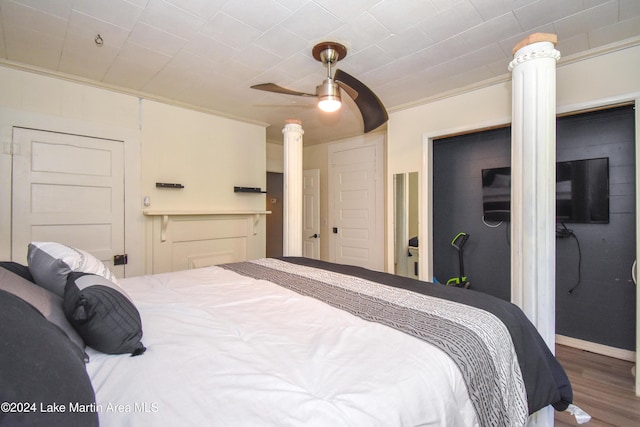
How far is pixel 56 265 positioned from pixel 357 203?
379 cm

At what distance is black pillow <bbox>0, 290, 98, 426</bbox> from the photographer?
0.46 meters

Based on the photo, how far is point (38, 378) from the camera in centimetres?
51

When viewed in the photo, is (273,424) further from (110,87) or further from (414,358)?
(110,87)

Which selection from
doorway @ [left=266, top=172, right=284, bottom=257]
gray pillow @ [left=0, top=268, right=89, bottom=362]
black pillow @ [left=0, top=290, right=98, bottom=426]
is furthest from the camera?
doorway @ [left=266, top=172, right=284, bottom=257]

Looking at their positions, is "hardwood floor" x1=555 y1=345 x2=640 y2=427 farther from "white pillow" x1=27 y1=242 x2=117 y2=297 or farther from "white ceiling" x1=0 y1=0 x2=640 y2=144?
"white pillow" x1=27 y1=242 x2=117 y2=297

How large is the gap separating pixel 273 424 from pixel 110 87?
Answer: 3.35m

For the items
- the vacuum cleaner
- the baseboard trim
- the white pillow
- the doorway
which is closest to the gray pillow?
the white pillow

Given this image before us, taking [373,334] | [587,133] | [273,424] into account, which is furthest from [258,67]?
[587,133]

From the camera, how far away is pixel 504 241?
10.5 ft

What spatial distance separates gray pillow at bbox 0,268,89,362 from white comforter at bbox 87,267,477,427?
93mm

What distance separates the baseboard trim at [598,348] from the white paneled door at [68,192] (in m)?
4.33

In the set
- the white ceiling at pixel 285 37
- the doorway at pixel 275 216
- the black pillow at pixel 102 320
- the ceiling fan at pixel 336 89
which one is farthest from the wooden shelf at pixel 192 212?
the black pillow at pixel 102 320

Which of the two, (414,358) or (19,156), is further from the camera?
(19,156)

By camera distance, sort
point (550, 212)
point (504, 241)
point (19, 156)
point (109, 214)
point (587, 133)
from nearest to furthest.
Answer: point (550, 212)
point (19, 156)
point (587, 133)
point (109, 214)
point (504, 241)
